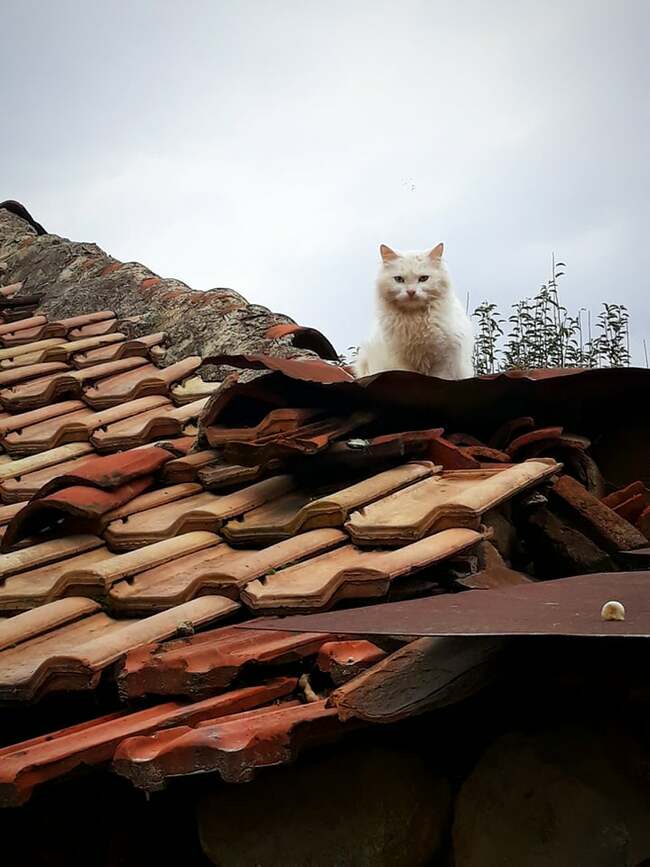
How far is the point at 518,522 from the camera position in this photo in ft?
8.93

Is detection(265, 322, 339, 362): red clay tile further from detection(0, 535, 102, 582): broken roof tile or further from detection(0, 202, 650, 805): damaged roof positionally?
detection(0, 535, 102, 582): broken roof tile

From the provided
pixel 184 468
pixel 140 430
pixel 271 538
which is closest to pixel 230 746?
pixel 271 538

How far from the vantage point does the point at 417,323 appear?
4.18 meters

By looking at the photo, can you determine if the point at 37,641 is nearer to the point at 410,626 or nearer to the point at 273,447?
the point at 273,447

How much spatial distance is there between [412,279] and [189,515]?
206cm

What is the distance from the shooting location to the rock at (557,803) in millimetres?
1560

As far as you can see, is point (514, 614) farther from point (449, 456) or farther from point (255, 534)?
point (449, 456)

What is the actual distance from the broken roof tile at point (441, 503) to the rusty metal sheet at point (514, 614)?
42 centimetres

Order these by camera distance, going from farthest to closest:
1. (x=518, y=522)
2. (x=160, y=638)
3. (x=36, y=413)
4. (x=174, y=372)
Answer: (x=174, y=372)
(x=36, y=413)
(x=518, y=522)
(x=160, y=638)

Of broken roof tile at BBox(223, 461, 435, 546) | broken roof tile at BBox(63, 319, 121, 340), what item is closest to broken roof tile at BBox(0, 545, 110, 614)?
broken roof tile at BBox(223, 461, 435, 546)

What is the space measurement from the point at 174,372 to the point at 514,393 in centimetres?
179

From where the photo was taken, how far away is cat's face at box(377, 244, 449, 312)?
14.0 ft

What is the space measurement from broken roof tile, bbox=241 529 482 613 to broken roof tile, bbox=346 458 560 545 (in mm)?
50

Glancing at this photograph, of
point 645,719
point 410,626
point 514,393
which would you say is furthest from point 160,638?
point 514,393
